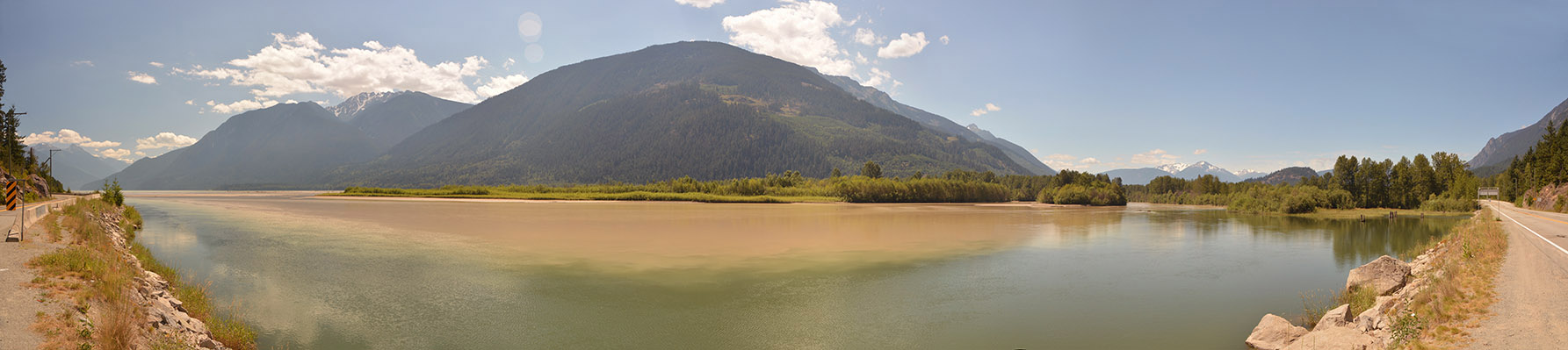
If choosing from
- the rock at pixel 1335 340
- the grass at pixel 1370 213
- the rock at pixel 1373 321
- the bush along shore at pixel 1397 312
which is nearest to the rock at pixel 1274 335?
the bush along shore at pixel 1397 312

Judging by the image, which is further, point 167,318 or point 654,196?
point 654,196

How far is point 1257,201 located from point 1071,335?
322ft

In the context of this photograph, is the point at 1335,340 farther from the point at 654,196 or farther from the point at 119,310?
the point at 654,196

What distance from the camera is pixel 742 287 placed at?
19.7 m

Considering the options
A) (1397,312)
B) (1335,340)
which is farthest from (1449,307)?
(1335,340)

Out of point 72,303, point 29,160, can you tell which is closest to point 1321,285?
point 72,303

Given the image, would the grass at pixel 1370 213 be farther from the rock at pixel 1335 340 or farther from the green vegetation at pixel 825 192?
the rock at pixel 1335 340

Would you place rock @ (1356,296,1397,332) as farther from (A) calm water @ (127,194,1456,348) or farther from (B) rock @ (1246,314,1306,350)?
(A) calm water @ (127,194,1456,348)

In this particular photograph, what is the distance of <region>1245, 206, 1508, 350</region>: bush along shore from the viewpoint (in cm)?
1036

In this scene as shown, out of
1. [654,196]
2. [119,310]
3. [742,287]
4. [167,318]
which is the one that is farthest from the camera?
[654,196]

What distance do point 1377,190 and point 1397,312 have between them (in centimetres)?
11335

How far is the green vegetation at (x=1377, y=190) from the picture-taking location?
84938 mm

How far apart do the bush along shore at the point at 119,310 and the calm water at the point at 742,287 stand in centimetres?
97

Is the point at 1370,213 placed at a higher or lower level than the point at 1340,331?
higher
